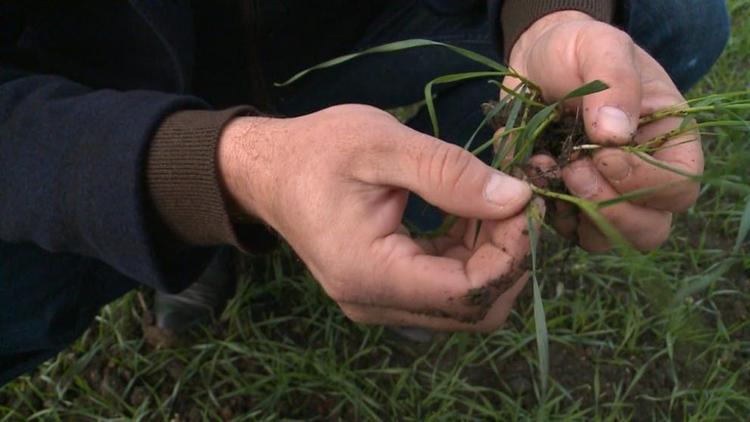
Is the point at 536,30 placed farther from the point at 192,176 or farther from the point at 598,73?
the point at 192,176

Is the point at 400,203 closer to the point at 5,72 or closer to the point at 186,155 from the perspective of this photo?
the point at 186,155

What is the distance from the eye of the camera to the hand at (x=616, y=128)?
781mm

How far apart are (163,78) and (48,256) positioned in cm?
32

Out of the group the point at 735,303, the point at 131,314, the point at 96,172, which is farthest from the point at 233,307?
the point at 735,303

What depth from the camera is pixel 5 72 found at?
915 millimetres

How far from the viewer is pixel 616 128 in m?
0.77

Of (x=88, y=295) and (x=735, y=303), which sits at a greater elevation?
(x=88, y=295)

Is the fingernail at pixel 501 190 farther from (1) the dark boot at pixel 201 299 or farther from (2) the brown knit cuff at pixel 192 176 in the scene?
(1) the dark boot at pixel 201 299

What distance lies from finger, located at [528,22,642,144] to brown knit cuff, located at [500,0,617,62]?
0.12m

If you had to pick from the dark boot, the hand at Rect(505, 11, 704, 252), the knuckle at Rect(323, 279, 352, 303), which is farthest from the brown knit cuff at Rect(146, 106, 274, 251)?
the dark boot

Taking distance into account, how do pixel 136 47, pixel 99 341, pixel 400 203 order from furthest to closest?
pixel 99 341 < pixel 136 47 < pixel 400 203

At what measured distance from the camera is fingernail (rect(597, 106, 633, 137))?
773 mm

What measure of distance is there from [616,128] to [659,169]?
8 centimetres

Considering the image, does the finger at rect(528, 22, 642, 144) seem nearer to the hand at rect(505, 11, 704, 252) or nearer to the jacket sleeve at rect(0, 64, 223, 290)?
the hand at rect(505, 11, 704, 252)
